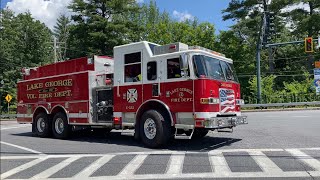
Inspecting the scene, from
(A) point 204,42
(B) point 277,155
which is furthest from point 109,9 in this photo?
(B) point 277,155

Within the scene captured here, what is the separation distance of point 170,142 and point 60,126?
4.61 m

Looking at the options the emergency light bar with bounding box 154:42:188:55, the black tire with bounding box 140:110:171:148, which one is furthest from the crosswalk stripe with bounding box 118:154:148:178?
the emergency light bar with bounding box 154:42:188:55

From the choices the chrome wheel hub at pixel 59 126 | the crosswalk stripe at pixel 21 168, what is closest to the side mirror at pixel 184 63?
the crosswalk stripe at pixel 21 168

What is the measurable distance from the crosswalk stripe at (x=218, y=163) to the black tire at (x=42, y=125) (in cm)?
719

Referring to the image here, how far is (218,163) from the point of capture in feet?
28.7

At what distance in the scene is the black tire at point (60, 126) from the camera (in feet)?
46.3

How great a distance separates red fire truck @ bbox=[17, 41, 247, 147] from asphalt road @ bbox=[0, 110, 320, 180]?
2.20ft

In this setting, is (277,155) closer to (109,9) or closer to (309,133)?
(309,133)

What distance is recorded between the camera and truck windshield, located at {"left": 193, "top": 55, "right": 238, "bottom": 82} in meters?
10.5

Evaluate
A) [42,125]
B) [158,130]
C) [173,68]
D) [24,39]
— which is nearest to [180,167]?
[158,130]

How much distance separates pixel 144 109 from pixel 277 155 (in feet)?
13.1

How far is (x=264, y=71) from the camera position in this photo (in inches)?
2009

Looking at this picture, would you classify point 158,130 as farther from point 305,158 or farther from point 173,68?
point 305,158

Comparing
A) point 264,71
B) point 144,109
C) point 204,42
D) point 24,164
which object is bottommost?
point 24,164
